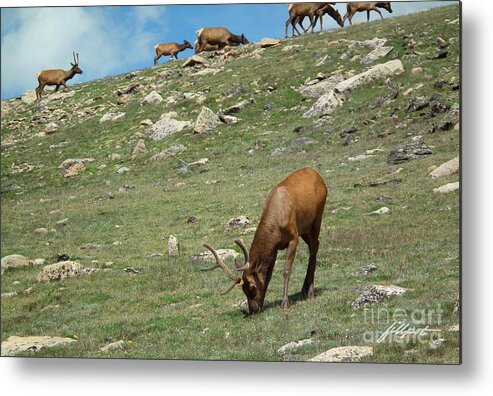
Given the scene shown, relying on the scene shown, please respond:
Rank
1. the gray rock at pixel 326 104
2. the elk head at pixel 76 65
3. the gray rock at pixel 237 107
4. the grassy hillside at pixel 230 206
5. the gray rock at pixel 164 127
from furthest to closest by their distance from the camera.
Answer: the gray rock at pixel 164 127, the gray rock at pixel 237 107, the gray rock at pixel 326 104, the elk head at pixel 76 65, the grassy hillside at pixel 230 206

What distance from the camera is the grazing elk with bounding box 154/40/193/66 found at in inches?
594

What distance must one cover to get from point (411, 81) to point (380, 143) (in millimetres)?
1654

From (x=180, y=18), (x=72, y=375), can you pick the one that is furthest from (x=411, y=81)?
(x=72, y=375)

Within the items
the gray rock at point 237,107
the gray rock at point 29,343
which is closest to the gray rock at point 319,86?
the gray rock at point 237,107

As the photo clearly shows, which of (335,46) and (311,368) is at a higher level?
(335,46)

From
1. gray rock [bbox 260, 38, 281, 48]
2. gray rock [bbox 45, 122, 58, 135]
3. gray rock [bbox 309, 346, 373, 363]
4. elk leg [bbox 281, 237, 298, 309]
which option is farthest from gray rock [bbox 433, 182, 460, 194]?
gray rock [bbox 45, 122, 58, 135]

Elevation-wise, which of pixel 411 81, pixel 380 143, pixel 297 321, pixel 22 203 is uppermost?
pixel 411 81

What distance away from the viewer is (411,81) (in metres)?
16.3

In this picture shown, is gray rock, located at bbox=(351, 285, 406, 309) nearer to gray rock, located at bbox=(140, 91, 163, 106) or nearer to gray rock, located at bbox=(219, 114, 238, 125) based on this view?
gray rock, located at bbox=(219, 114, 238, 125)

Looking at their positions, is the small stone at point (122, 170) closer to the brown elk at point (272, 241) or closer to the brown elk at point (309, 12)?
the brown elk at point (272, 241)

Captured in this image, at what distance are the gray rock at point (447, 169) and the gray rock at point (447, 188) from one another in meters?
0.18

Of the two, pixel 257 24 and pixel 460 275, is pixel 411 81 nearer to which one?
pixel 257 24

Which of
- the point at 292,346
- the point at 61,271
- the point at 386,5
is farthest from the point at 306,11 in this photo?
the point at 61,271

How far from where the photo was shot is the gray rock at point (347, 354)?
1232 cm
